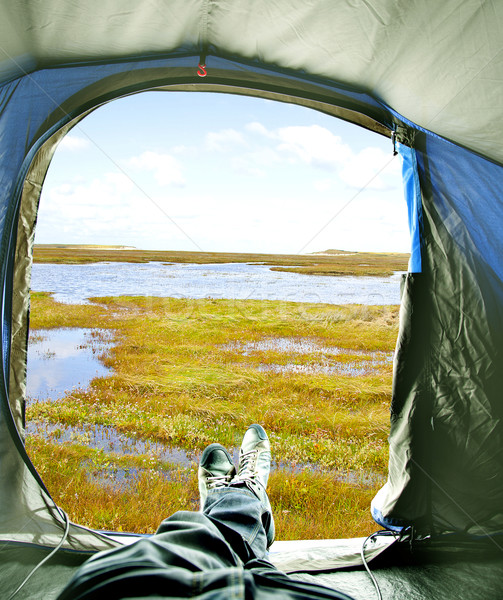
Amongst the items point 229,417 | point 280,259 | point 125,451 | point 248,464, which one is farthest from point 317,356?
point 280,259

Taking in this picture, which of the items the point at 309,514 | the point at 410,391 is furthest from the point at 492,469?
the point at 309,514

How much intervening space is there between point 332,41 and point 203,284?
23770 millimetres

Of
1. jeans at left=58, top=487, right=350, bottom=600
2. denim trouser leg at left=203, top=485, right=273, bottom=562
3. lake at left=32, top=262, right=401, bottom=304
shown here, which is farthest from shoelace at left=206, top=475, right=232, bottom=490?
lake at left=32, top=262, right=401, bottom=304

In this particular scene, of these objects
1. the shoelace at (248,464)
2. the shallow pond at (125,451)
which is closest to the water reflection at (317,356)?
the shallow pond at (125,451)

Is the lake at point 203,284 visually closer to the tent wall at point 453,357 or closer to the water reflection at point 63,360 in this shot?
the water reflection at point 63,360

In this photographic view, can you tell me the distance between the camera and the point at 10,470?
6.56ft

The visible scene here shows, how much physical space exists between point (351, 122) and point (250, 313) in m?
13.0

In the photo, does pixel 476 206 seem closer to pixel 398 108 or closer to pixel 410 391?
pixel 398 108

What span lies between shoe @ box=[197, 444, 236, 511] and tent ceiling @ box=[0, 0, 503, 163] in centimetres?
219

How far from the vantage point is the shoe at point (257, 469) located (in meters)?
1.81

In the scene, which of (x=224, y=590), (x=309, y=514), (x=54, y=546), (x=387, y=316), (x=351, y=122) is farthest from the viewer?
(x=387, y=316)

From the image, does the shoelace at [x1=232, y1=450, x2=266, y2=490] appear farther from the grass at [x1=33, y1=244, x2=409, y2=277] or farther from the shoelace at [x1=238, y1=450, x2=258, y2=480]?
the grass at [x1=33, y1=244, x2=409, y2=277]

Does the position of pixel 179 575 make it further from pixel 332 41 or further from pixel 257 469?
pixel 332 41

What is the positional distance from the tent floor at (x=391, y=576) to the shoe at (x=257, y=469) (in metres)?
0.36
